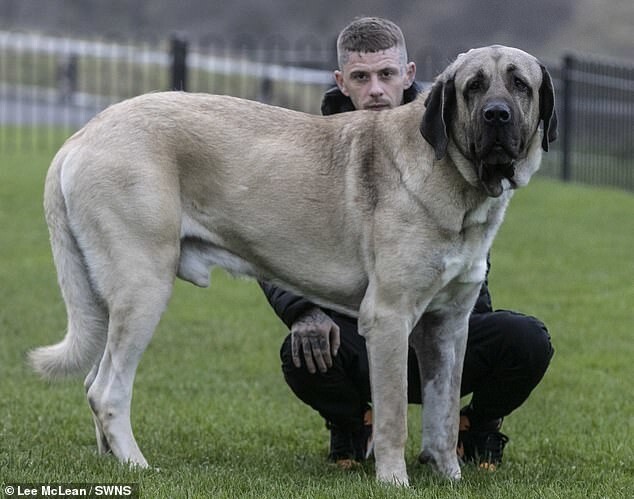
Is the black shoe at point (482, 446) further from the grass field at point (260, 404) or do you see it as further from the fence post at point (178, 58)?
Answer: the fence post at point (178, 58)

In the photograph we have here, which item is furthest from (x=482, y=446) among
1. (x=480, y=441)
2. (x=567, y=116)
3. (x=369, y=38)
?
(x=567, y=116)

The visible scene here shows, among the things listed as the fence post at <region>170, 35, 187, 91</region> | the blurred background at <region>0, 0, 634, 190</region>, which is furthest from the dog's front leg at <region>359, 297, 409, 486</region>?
the fence post at <region>170, 35, 187, 91</region>

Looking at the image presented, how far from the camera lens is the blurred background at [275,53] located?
16188 mm

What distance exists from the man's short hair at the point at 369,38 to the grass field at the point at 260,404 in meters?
1.81

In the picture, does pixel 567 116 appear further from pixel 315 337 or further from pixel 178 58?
pixel 315 337

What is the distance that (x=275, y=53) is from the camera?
2117 cm

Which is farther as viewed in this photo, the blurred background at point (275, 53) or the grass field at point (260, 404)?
the blurred background at point (275, 53)

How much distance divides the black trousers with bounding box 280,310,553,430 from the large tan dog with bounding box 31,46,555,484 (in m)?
0.27

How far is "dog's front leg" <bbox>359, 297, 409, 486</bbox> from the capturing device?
4.37 m

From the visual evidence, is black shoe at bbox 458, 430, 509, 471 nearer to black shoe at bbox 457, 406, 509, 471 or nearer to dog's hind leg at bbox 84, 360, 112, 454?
black shoe at bbox 457, 406, 509, 471

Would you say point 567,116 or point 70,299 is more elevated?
point 70,299

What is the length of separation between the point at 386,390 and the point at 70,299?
1.33 m

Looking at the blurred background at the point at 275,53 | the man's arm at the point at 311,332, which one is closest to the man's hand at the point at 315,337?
the man's arm at the point at 311,332

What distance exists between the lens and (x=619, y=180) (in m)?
16.7
